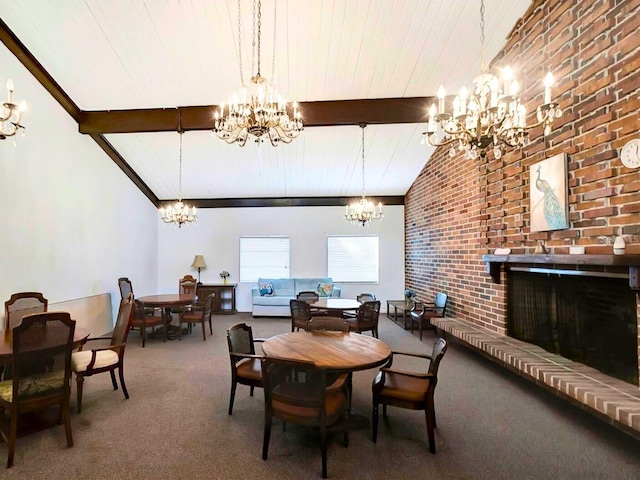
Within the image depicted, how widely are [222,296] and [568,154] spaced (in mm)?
7347

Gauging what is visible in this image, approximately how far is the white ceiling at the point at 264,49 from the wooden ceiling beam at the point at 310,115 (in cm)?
12

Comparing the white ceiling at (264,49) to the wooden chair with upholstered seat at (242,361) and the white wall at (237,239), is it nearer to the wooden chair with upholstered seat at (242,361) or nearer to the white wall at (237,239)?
the white wall at (237,239)

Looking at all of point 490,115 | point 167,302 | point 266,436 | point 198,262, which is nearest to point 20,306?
point 167,302

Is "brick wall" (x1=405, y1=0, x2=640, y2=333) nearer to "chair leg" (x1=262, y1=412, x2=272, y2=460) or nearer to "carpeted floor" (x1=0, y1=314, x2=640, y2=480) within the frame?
"carpeted floor" (x1=0, y1=314, x2=640, y2=480)

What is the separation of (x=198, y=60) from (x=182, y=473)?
455 cm

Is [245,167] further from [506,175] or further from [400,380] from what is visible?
[400,380]

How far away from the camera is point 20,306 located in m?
4.14

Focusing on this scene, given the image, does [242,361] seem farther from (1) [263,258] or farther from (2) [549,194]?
(1) [263,258]

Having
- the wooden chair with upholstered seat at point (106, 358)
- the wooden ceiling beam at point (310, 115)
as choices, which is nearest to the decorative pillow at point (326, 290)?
the wooden ceiling beam at point (310, 115)

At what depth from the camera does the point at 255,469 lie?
2398 mm

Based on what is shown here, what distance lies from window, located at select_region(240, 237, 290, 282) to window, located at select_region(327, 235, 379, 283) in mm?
1154

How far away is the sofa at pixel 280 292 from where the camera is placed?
7.92 m

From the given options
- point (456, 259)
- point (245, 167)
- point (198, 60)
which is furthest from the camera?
point (245, 167)

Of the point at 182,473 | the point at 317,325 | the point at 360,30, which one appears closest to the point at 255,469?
the point at 182,473
